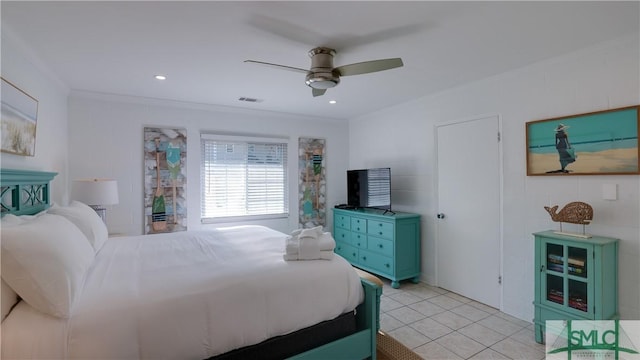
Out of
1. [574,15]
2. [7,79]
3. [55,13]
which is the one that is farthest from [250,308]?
[574,15]

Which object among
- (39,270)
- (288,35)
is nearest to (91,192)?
(39,270)

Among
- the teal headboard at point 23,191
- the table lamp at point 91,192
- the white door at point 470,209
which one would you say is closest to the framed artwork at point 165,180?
the table lamp at point 91,192

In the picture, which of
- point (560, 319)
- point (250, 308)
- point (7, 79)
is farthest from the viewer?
point (560, 319)

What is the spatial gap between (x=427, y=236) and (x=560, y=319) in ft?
5.43

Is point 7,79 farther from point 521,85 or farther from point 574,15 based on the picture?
point 521,85

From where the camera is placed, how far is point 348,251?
464 cm

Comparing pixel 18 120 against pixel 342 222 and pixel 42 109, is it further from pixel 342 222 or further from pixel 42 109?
pixel 342 222

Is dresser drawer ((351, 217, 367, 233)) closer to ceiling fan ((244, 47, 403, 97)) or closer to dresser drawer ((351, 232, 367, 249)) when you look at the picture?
dresser drawer ((351, 232, 367, 249))

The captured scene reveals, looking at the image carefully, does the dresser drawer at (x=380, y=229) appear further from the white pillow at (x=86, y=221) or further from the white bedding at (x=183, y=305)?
the white pillow at (x=86, y=221)

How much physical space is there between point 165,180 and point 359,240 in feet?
9.02

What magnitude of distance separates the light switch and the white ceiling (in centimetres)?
113

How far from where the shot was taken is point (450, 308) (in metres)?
3.23

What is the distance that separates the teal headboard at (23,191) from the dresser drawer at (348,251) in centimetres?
352

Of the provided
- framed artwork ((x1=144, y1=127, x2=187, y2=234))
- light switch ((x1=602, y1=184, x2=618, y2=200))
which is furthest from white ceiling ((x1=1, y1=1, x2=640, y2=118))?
light switch ((x1=602, y1=184, x2=618, y2=200))
